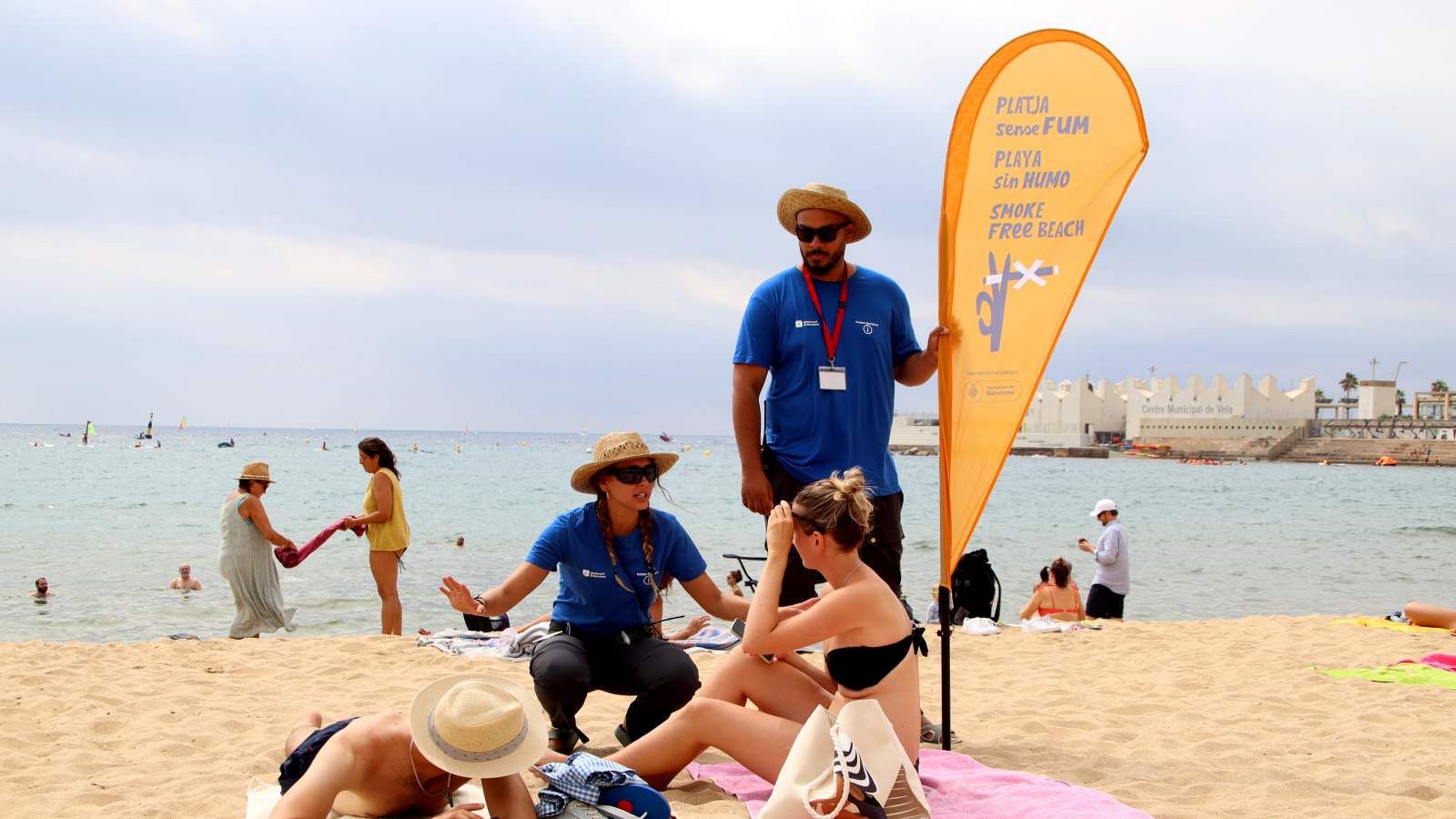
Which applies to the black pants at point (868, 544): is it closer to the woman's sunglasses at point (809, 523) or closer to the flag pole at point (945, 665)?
the flag pole at point (945, 665)

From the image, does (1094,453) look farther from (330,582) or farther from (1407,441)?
(330,582)

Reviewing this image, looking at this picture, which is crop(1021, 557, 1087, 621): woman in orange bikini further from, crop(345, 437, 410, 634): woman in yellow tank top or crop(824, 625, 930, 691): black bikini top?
crop(824, 625, 930, 691): black bikini top

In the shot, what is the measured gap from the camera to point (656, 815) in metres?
3.18

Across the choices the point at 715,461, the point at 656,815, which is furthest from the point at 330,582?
the point at 715,461

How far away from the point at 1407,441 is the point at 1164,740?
80.6m

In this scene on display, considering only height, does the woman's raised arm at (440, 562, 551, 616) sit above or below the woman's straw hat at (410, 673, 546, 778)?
above

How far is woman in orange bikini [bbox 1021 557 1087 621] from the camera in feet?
33.0

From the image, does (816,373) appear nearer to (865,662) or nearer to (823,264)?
(823,264)

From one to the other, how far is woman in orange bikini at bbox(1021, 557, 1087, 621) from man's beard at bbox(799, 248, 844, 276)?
661cm

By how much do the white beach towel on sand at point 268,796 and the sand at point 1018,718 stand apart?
3.5 inches

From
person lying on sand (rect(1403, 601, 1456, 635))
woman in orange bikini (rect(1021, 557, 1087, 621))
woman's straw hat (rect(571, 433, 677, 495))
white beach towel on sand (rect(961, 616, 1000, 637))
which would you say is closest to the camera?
woman's straw hat (rect(571, 433, 677, 495))

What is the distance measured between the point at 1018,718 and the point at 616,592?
2361 mm

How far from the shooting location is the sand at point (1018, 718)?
12.8 feet

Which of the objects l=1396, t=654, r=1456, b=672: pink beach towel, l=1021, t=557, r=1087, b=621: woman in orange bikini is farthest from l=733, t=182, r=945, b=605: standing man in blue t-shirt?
l=1021, t=557, r=1087, b=621: woman in orange bikini
